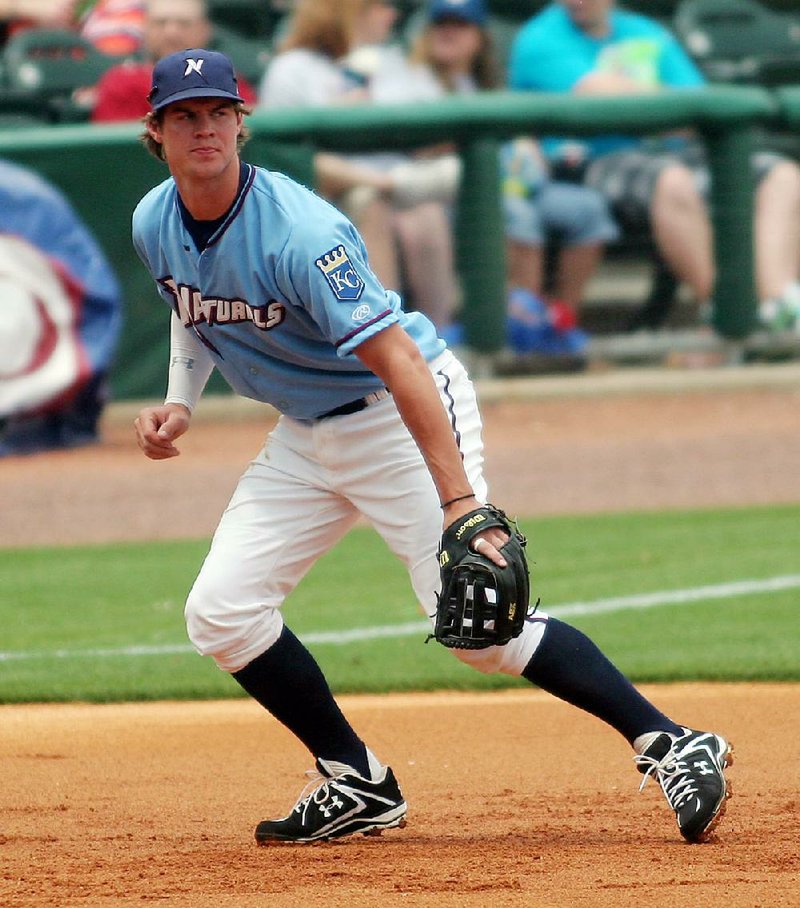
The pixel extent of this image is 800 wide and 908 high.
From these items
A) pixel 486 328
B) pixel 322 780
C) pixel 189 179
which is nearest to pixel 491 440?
pixel 486 328

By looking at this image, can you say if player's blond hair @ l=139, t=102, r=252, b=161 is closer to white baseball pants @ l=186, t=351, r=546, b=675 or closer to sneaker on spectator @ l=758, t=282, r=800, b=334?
white baseball pants @ l=186, t=351, r=546, b=675

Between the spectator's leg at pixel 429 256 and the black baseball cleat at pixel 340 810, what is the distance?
6053mm

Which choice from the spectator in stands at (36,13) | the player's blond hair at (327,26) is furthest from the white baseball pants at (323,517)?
the spectator in stands at (36,13)

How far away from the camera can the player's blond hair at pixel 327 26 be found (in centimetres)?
957

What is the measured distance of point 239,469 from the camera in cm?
855

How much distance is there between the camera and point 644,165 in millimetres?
9906

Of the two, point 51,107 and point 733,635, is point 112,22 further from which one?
point 733,635

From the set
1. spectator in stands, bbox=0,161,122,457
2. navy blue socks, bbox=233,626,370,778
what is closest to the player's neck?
navy blue socks, bbox=233,626,370,778

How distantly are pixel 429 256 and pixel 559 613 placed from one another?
4081 mm

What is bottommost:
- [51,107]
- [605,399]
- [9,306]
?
[605,399]

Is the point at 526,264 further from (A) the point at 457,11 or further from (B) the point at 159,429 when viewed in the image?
(B) the point at 159,429

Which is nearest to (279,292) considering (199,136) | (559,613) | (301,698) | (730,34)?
(199,136)

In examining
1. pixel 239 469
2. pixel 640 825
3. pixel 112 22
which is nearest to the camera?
pixel 640 825

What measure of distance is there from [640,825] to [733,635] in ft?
7.00
